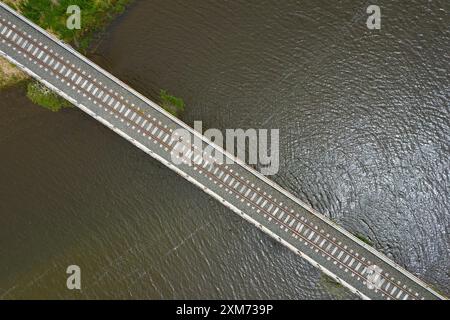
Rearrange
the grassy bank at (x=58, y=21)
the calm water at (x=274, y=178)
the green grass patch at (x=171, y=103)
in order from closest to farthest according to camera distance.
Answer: the calm water at (x=274, y=178)
the green grass patch at (x=171, y=103)
the grassy bank at (x=58, y=21)

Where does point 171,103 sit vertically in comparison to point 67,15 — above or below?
below

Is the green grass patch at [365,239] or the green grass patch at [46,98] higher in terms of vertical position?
the green grass patch at [365,239]

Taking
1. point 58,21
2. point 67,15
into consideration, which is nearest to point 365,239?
point 67,15

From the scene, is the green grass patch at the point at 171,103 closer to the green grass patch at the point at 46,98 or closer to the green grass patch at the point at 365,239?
the green grass patch at the point at 46,98

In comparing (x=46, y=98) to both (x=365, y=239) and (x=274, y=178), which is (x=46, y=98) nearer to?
(x=274, y=178)

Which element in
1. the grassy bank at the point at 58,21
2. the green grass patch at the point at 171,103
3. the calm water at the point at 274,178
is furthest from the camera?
the grassy bank at the point at 58,21

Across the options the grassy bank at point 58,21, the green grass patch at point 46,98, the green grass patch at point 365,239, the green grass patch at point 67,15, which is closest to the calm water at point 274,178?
the green grass patch at point 365,239
